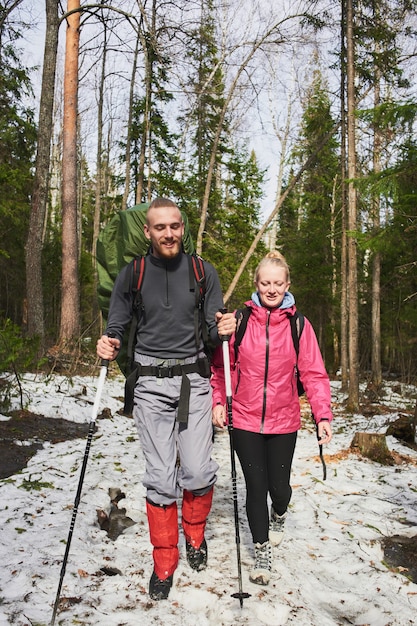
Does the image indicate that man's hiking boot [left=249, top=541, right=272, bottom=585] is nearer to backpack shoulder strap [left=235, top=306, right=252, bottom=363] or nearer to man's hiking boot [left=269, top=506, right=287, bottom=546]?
man's hiking boot [left=269, top=506, right=287, bottom=546]

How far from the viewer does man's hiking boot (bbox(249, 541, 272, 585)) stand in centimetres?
313

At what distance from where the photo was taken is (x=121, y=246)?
154 inches

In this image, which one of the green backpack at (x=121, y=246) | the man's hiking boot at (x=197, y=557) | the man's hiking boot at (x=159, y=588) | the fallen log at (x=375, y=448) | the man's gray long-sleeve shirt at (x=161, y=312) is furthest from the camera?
the fallen log at (x=375, y=448)

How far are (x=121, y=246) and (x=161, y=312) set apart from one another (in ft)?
3.25

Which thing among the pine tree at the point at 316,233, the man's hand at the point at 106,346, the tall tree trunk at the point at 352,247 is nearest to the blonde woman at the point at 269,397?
the man's hand at the point at 106,346

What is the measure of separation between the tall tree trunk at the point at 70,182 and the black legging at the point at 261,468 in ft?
27.9

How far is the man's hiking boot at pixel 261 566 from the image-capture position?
10.3ft

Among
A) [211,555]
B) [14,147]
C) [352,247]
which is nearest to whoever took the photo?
[211,555]

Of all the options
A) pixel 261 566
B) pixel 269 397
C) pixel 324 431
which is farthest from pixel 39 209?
pixel 261 566

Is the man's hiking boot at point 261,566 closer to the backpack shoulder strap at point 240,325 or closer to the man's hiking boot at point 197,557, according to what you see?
the man's hiking boot at point 197,557

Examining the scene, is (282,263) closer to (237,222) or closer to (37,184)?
(37,184)

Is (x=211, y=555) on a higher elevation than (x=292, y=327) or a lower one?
lower

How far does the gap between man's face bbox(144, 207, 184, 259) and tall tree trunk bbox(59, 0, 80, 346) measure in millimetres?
8433

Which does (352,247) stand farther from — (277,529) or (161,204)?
(161,204)
